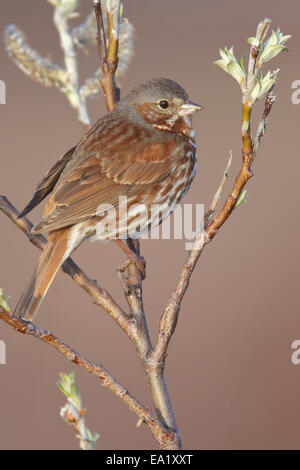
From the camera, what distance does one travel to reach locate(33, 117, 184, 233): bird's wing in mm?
2619

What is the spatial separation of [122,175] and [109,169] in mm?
64

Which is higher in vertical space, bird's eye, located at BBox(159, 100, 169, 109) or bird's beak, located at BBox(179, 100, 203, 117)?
bird's eye, located at BBox(159, 100, 169, 109)

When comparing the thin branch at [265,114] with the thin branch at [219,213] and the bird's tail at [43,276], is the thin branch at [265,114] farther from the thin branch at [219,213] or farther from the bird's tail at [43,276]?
the bird's tail at [43,276]

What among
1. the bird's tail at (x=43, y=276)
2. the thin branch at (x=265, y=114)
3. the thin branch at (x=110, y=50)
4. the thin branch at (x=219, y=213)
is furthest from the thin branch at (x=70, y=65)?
the thin branch at (x=265, y=114)

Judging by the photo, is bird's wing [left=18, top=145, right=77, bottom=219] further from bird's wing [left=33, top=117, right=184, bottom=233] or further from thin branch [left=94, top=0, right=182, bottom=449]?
thin branch [left=94, top=0, right=182, bottom=449]

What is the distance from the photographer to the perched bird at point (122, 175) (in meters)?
2.58

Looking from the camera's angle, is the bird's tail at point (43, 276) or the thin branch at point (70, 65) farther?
the thin branch at point (70, 65)

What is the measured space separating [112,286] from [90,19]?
241 cm

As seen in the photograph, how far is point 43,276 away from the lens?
2438 millimetres

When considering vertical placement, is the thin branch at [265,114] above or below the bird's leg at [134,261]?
above

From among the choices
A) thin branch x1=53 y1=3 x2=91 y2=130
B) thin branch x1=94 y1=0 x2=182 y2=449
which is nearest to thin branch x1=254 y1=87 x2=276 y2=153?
thin branch x1=94 y1=0 x2=182 y2=449

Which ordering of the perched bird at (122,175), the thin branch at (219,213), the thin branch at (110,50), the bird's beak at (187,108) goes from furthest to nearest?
1. the bird's beak at (187,108)
2. the perched bird at (122,175)
3. the thin branch at (110,50)
4. the thin branch at (219,213)

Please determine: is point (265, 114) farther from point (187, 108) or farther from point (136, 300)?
point (187, 108)

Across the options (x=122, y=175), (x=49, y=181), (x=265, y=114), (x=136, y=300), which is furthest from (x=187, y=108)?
(x=265, y=114)
